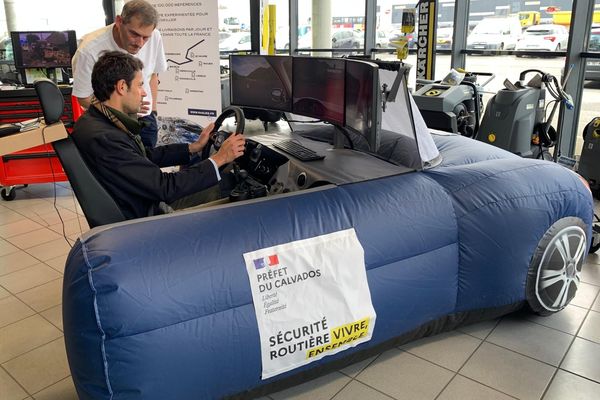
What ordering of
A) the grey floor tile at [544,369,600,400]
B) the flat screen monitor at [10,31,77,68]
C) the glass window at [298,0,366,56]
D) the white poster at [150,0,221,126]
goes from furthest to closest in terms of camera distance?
1. the glass window at [298,0,366,56]
2. the flat screen monitor at [10,31,77,68]
3. the white poster at [150,0,221,126]
4. the grey floor tile at [544,369,600,400]

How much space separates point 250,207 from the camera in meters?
1.84

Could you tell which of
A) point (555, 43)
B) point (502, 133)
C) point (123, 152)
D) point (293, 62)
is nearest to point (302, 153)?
point (293, 62)

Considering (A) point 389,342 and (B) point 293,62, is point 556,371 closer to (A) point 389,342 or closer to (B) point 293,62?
(A) point 389,342

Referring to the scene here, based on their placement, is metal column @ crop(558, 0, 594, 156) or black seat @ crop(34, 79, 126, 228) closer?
black seat @ crop(34, 79, 126, 228)

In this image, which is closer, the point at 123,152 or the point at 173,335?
the point at 173,335

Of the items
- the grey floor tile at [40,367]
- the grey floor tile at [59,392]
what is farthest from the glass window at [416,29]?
the grey floor tile at [59,392]

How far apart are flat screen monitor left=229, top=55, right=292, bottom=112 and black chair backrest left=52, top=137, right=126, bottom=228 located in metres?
1.40

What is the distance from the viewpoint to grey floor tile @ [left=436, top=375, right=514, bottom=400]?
78.5 inches

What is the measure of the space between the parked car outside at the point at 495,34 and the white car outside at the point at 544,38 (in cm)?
11

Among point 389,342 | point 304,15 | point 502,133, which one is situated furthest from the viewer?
point 304,15

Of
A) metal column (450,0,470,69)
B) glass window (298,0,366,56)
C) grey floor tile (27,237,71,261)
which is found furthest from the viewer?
glass window (298,0,366,56)

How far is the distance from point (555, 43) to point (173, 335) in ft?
16.5

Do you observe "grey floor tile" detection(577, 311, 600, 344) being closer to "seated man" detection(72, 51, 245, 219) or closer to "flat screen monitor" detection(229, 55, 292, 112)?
"seated man" detection(72, 51, 245, 219)

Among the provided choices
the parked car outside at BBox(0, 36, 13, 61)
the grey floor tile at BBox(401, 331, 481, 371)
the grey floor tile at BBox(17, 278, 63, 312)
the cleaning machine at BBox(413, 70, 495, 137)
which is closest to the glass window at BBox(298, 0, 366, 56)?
the cleaning machine at BBox(413, 70, 495, 137)
